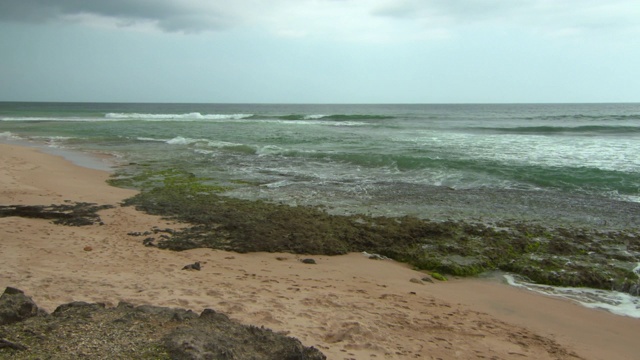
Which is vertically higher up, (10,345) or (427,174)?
(10,345)

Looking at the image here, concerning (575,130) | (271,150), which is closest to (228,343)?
(271,150)

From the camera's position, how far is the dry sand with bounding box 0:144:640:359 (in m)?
4.24

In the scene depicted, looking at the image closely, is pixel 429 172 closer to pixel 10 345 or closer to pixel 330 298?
pixel 330 298

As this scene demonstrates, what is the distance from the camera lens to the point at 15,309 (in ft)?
11.2

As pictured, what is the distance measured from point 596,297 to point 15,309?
6641mm

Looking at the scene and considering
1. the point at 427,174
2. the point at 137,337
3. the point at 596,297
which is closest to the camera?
the point at 137,337

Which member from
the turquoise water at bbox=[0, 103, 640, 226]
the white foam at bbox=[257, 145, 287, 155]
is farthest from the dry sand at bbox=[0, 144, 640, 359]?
the white foam at bbox=[257, 145, 287, 155]

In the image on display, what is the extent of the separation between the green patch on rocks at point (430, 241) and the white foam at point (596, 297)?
0.58 feet

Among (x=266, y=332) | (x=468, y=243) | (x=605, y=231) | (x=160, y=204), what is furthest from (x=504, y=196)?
(x=266, y=332)

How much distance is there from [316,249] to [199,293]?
2.62m

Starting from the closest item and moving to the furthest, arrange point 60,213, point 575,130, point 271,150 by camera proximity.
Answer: point 60,213 → point 271,150 → point 575,130

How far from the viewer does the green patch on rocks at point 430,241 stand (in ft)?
21.8

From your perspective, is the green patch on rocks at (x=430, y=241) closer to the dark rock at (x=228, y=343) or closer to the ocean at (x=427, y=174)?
the ocean at (x=427, y=174)

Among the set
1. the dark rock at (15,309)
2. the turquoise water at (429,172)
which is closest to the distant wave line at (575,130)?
the turquoise water at (429,172)
